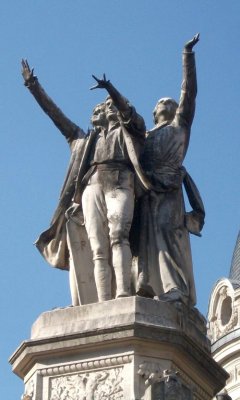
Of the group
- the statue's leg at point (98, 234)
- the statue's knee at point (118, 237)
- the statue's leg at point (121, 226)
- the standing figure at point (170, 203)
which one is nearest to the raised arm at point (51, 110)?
the standing figure at point (170, 203)

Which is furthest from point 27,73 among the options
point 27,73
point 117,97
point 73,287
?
point 73,287

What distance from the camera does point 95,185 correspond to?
15172mm

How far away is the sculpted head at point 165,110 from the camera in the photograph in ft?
53.1

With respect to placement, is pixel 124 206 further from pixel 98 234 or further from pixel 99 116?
pixel 99 116

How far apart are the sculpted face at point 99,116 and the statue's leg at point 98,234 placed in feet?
2.77

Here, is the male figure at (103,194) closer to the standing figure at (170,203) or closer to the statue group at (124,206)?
the statue group at (124,206)

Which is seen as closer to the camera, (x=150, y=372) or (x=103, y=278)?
(x=150, y=372)

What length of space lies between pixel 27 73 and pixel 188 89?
186 cm

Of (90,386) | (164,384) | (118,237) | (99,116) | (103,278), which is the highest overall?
(99,116)

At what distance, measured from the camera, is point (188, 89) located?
15758 mm

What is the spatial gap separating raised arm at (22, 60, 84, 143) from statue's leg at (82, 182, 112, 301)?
1.01 meters

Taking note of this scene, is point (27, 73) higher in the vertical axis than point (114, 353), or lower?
higher

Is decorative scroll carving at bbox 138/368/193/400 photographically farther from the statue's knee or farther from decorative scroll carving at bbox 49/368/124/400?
the statue's knee

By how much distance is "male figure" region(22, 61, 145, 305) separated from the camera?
48.3 ft
